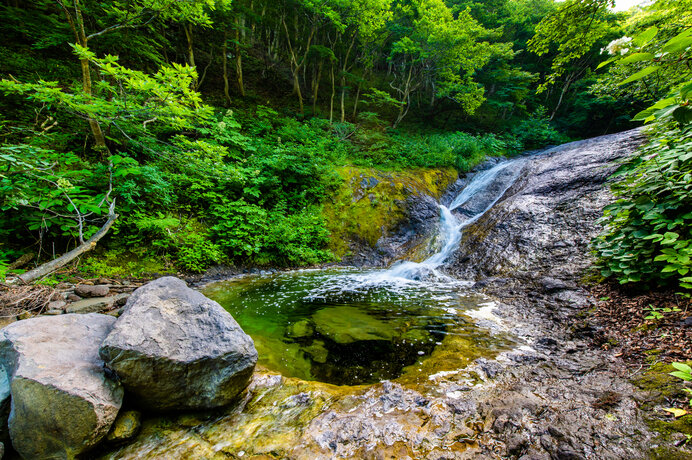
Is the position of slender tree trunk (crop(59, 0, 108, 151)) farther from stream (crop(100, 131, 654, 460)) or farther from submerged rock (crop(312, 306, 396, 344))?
submerged rock (crop(312, 306, 396, 344))

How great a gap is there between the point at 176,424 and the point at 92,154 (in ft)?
22.2

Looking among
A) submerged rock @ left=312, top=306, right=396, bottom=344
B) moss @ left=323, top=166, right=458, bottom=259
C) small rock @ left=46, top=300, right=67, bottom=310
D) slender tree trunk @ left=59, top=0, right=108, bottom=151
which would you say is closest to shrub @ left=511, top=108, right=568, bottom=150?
moss @ left=323, top=166, right=458, bottom=259

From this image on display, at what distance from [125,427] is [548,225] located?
7225 millimetres

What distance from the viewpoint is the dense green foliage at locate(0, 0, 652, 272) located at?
13.7 feet

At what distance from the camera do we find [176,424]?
1877mm

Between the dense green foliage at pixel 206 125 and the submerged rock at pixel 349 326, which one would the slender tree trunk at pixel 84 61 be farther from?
the submerged rock at pixel 349 326

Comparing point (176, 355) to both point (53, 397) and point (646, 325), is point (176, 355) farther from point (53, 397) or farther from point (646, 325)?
point (646, 325)

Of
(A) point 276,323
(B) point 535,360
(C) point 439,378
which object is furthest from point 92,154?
(B) point 535,360

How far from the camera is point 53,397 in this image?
5.13ft

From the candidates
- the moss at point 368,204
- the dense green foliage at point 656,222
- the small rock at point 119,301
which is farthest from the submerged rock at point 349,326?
the moss at point 368,204

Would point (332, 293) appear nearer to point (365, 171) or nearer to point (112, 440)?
point (112, 440)

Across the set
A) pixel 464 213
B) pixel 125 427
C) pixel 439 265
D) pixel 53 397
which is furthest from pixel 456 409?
pixel 464 213

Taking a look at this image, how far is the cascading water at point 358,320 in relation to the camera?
2652 mm

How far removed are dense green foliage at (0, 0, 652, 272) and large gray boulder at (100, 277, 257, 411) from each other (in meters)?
3.36
